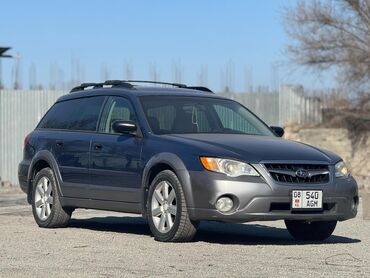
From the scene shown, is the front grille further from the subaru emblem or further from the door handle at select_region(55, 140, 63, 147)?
the door handle at select_region(55, 140, 63, 147)

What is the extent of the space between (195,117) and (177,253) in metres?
2.38

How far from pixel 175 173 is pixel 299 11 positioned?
849 inches

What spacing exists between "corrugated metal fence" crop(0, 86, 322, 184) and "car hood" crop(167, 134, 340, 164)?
20.5 m

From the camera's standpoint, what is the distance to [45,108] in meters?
31.1

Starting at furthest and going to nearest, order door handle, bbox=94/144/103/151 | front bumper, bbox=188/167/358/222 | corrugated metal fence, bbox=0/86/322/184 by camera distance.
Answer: corrugated metal fence, bbox=0/86/322/184 < door handle, bbox=94/144/103/151 < front bumper, bbox=188/167/358/222

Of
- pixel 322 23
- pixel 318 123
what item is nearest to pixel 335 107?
pixel 318 123

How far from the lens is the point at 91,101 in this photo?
1179 centimetres

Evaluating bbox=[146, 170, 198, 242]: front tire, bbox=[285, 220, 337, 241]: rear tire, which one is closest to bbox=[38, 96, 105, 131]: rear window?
bbox=[146, 170, 198, 242]: front tire

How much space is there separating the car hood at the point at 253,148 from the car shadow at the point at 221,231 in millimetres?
1054

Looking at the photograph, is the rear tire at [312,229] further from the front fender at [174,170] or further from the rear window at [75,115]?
the rear window at [75,115]

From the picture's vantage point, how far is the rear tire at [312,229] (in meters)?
10.7

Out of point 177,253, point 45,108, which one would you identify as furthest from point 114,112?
point 45,108

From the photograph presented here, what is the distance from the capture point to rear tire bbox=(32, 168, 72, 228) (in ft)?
38.6

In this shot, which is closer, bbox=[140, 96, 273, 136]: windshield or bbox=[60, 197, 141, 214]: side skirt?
bbox=[60, 197, 141, 214]: side skirt
